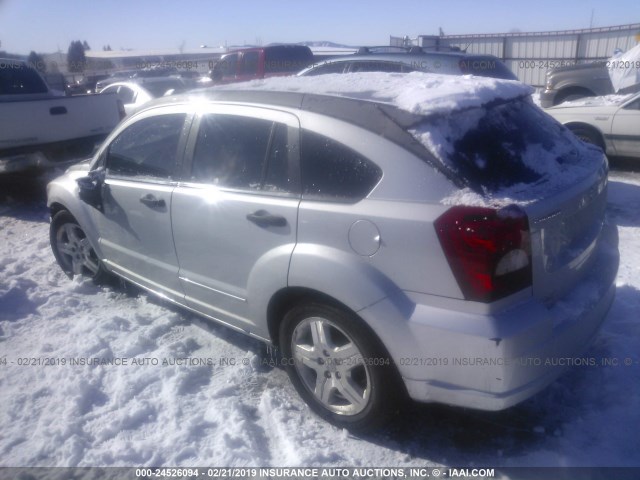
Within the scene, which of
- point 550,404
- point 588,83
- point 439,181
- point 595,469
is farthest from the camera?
point 588,83

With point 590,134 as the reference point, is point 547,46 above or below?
above

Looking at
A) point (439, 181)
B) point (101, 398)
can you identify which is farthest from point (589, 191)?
point (101, 398)

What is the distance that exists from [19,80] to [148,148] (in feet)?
21.3

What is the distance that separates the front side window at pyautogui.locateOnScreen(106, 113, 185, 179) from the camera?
3.63 meters

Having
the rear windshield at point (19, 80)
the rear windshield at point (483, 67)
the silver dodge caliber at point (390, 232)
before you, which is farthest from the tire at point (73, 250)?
the rear windshield at point (483, 67)

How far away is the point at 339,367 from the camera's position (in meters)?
2.84

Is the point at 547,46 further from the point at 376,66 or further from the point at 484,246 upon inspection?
the point at 484,246

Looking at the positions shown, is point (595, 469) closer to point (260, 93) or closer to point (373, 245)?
point (373, 245)

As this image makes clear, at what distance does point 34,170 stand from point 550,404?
23.3 ft

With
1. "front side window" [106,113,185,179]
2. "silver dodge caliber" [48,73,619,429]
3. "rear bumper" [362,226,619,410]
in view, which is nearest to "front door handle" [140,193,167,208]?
"silver dodge caliber" [48,73,619,429]

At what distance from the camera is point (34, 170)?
746 cm

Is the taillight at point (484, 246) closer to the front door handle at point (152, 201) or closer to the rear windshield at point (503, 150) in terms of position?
the rear windshield at point (503, 150)

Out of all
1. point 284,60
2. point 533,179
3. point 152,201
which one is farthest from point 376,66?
point 533,179

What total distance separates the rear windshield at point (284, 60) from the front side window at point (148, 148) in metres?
11.5
